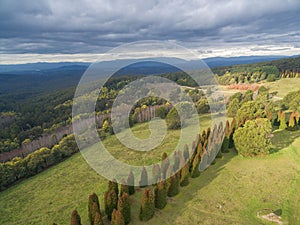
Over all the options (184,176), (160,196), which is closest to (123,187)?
(160,196)

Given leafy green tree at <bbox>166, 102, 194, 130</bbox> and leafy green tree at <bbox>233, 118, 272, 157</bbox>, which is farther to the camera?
leafy green tree at <bbox>166, 102, 194, 130</bbox>

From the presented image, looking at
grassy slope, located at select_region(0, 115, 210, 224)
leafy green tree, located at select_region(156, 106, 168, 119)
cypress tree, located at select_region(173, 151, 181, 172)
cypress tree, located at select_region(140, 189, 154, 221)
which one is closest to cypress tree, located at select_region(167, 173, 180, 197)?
cypress tree, located at select_region(173, 151, 181, 172)

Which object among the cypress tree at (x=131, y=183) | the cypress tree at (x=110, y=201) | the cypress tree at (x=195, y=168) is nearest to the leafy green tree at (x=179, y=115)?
the cypress tree at (x=195, y=168)

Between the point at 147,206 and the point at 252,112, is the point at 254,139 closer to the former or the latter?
the point at 252,112

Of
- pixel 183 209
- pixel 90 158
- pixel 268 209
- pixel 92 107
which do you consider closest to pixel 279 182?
pixel 268 209

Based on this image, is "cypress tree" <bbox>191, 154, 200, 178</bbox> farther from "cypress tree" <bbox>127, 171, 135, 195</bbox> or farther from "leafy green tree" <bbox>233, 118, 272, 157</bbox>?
"leafy green tree" <bbox>233, 118, 272, 157</bbox>

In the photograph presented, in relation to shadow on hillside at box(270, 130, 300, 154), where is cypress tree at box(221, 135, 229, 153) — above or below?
above
